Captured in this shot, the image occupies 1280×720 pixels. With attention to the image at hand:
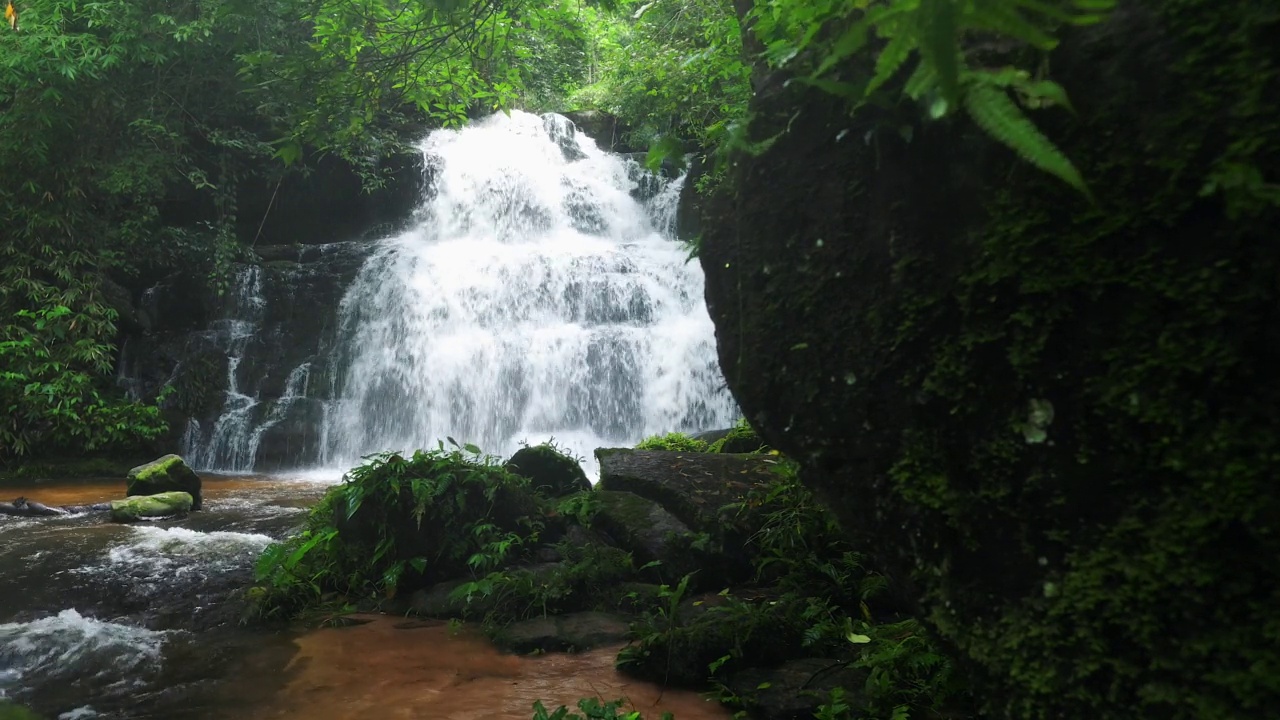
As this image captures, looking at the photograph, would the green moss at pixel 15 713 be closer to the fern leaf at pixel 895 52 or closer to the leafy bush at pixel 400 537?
the leafy bush at pixel 400 537

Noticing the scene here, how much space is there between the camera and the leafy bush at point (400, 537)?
17.0 ft

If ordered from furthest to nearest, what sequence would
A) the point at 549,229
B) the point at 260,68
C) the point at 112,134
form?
the point at 549,229 < the point at 112,134 < the point at 260,68

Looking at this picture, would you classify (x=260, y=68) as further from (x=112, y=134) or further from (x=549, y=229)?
(x=549, y=229)

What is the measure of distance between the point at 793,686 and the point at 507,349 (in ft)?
33.7

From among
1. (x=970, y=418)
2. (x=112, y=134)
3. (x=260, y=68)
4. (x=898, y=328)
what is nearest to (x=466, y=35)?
(x=260, y=68)

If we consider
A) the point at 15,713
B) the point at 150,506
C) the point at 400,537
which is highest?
the point at 400,537

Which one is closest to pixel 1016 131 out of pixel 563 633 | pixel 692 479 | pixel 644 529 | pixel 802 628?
pixel 802 628

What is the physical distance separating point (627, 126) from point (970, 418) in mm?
18974

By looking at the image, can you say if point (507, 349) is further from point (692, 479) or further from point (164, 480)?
point (692, 479)

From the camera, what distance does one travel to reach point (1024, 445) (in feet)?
6.16

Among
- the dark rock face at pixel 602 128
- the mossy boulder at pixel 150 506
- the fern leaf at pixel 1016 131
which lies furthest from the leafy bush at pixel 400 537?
the dark rock face at pixel 602 128

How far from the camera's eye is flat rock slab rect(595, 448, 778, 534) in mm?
5309

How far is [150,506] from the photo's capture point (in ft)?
25.7

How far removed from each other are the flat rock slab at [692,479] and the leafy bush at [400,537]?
87 centimetres
